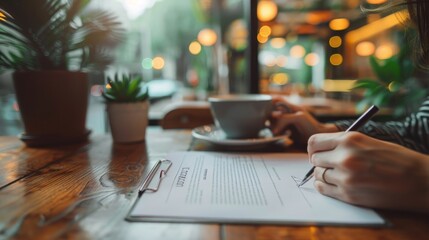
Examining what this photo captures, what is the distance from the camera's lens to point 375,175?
0.39 metres

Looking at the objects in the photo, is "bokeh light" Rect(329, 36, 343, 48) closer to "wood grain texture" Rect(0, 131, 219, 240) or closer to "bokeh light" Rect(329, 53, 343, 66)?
"bokeh light" Rect(329, 53, 343, 66)

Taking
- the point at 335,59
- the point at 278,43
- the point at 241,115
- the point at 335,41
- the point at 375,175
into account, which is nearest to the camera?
the point at 375,175

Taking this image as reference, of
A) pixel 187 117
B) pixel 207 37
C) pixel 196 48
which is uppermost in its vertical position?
pixel 207 37

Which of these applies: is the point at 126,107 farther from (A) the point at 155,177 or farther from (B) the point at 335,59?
(B) the point at 335,59

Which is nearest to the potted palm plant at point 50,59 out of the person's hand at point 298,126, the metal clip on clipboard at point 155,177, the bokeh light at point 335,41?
the metal clip on clipboard at point 155,177

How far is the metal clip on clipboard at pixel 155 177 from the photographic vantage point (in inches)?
18.0

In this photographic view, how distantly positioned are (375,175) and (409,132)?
511 mm

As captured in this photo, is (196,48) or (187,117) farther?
(196,48)

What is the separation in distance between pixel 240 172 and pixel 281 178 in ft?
0.25

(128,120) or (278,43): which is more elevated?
(278,43)

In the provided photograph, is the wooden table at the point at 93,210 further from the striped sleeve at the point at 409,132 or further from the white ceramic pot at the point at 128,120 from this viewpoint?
the striped sleeve at the point at 409,132

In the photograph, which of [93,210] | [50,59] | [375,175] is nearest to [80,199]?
[93,210]

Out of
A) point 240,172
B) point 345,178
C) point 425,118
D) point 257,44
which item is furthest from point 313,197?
point 257,44

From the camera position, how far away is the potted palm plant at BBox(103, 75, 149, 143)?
837 millimetres
